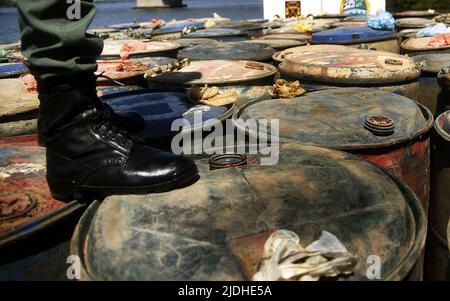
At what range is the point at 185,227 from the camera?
5.16ft

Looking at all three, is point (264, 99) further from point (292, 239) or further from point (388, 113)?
point (292, 239)

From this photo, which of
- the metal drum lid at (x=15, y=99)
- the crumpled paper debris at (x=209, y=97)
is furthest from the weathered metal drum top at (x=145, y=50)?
the crumpled paper debris at (x=209, y=97)

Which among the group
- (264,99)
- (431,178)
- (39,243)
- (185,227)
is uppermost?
(264,99)

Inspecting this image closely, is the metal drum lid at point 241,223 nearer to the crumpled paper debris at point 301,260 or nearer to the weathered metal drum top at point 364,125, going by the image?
the crumpled paper debris at point 301,260

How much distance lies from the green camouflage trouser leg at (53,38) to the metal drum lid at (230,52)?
2999mm

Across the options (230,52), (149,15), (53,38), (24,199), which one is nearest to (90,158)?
(24,199)

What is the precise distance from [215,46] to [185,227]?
4.10 metres

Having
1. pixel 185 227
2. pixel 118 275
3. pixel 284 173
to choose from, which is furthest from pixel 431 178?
pixel 118 275

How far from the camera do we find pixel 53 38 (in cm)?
178

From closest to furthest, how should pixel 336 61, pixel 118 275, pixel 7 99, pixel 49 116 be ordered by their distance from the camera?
pixel 118 275 < pixel 49 116 < pixel 7 99 < pixel 336 61

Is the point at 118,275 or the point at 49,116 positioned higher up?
the point at 49,116

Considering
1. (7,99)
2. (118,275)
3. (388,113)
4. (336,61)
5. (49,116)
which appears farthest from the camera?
(336,61)

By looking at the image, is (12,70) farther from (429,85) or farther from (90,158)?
(429,85)

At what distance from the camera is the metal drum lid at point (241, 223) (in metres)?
1.44
